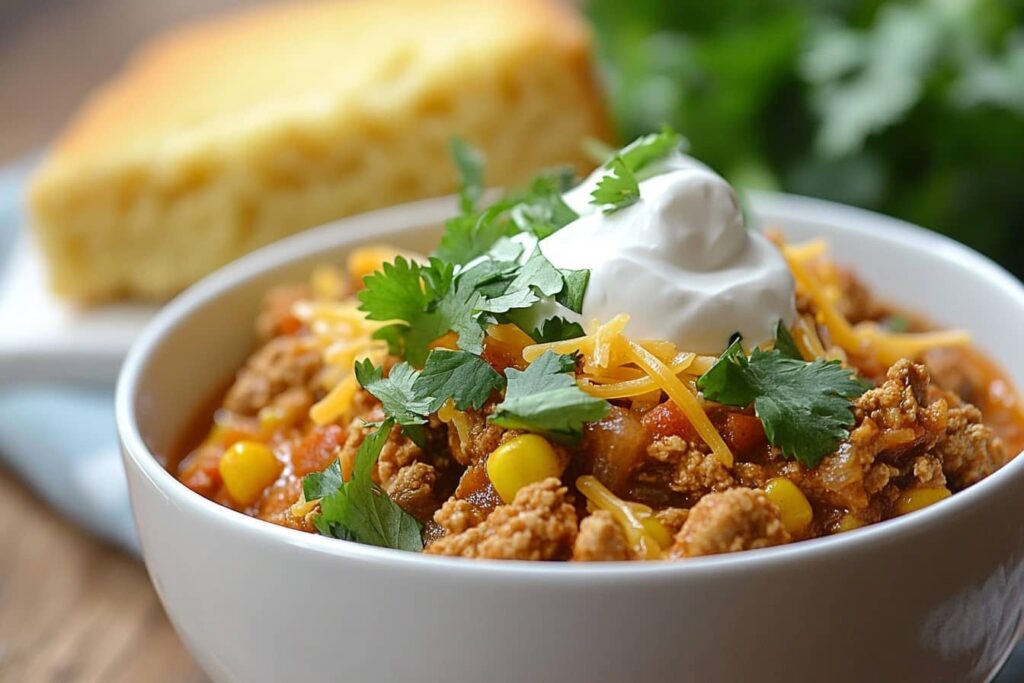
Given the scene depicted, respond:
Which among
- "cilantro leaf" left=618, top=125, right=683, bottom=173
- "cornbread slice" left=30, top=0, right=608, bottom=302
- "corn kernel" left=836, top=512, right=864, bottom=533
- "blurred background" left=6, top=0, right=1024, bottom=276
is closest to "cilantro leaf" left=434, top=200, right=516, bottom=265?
"cilantro leaf" left=618, top=125, right=683, bottom=173

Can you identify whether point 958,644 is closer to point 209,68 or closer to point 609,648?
point 609,648

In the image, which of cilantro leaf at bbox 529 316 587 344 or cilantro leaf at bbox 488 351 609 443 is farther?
cilantro leaf at bbox 529 316 587 344

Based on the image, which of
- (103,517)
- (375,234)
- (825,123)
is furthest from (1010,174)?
(103,517)

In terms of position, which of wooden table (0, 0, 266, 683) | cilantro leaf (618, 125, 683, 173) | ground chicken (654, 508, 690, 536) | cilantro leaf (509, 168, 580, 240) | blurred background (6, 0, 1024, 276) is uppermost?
cilantro leaf (618, 125, 683, 173)

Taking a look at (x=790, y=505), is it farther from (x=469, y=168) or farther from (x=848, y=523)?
(x=469, y=168)

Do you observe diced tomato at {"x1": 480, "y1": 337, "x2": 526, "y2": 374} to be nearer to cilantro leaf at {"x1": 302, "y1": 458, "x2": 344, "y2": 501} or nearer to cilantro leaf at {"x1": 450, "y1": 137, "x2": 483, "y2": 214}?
cilantro leaf at {"x1": 302, "y1": 458, "x2": 344, "y2": 501}
